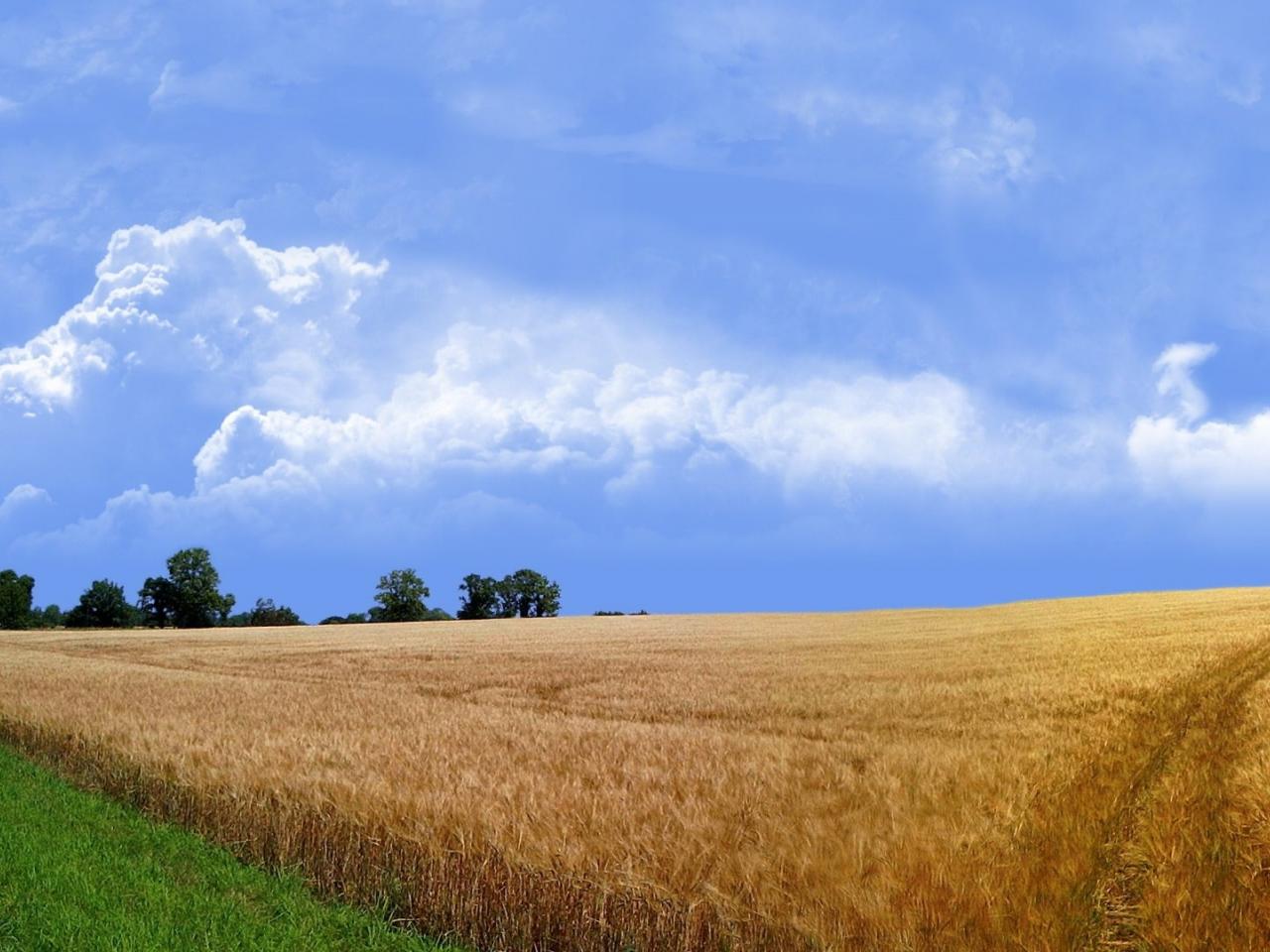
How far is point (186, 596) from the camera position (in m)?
98.2

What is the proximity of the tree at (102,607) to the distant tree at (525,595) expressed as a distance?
44.8 meters

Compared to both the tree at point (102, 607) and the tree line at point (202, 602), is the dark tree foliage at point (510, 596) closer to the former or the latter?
the tree line at point (202, 602)

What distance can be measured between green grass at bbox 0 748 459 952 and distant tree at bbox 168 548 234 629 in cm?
9893

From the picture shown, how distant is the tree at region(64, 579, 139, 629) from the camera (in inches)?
4097

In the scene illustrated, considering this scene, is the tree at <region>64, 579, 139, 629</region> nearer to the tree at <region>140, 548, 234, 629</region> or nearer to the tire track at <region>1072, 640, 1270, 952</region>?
the tree at <region>140, 548, 234, 629</region>

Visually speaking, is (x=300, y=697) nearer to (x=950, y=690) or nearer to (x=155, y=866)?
(x=155, y=866)

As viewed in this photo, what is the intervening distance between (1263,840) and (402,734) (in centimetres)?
993

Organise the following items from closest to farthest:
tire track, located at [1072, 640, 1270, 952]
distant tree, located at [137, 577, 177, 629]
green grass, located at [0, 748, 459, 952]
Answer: tire track, located at [1072, 640, 1270, 952] < green grass, located at [0, 748, 459, 952] < distant tree, located at [137, 577, 177, 629]

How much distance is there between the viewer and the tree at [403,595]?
107 meters

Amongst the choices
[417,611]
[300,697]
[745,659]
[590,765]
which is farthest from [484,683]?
[417,611]

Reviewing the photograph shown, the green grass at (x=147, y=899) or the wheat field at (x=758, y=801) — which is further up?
the wheat field at (x=758, y=801)

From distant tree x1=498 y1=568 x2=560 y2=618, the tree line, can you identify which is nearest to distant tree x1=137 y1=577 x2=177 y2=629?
the tree line

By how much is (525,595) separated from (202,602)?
37512 millimetres

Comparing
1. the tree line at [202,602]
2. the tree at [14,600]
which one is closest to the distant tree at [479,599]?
the tree line at [202,602]
